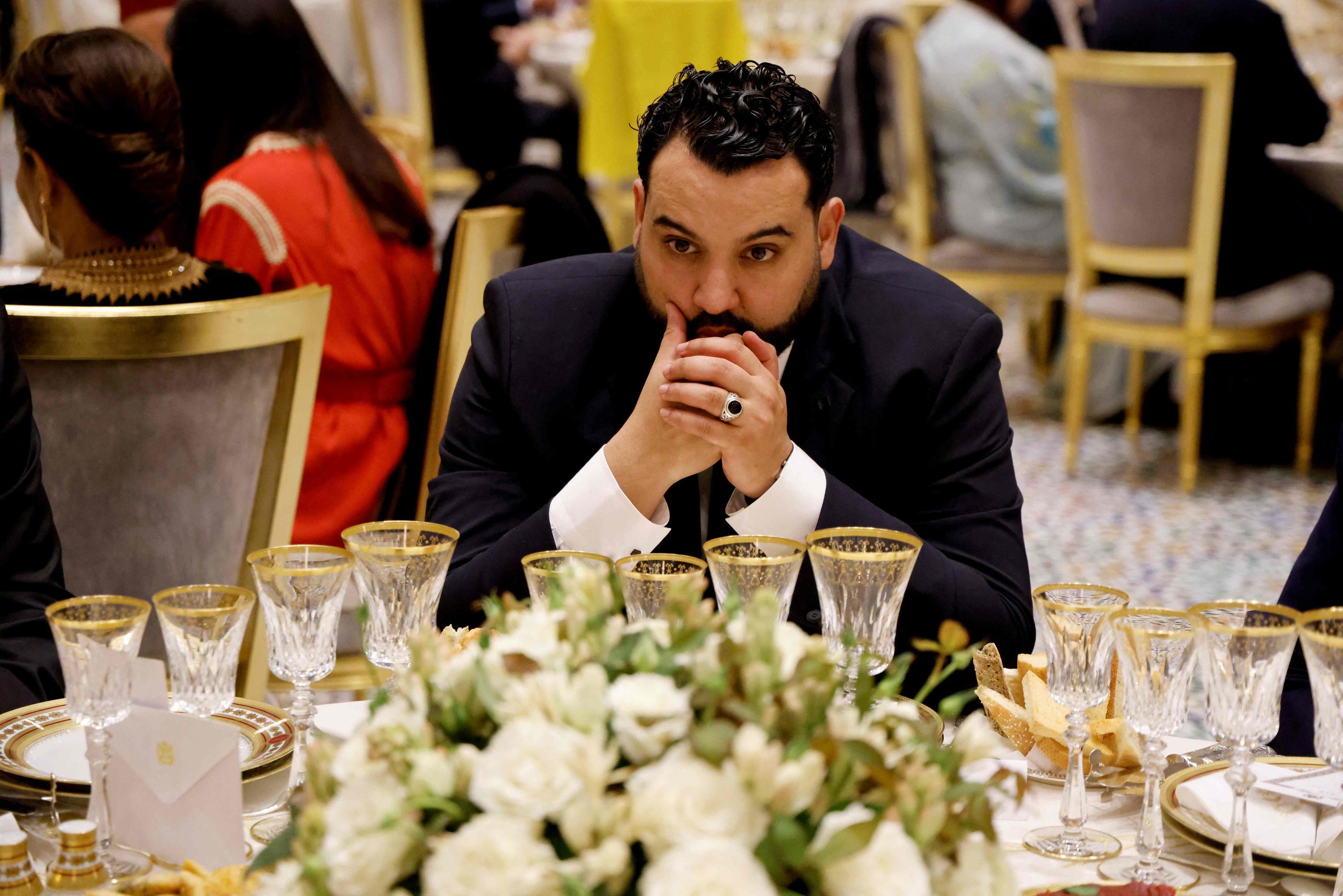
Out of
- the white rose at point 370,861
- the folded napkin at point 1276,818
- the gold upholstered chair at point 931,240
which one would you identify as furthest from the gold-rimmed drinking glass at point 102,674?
the gold upholstered chair at point 931,240

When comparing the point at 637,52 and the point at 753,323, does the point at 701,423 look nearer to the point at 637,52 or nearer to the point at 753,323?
the point at 753,323

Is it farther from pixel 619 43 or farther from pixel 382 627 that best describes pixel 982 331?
pixel 619 43

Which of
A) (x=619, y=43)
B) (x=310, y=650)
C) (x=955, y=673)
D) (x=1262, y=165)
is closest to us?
(x=310, y=650)

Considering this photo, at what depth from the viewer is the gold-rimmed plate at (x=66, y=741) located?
1403 millimetres

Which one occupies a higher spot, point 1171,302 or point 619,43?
point 619,43

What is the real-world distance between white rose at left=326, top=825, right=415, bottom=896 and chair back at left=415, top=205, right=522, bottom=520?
5.80ft

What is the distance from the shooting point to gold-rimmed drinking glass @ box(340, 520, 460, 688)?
4.49 ft

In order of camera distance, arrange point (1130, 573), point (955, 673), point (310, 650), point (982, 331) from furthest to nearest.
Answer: point (1130, 573), point (982, 331), point (955, 673), point (310, 650)

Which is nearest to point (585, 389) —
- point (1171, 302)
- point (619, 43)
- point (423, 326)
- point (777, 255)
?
point (777, 255)

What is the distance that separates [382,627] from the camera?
1.38 m

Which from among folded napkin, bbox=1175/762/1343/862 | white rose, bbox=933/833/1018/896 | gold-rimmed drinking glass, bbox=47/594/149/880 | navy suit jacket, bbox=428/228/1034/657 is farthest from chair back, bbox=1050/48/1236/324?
white rose, bbox=933/833/1018/896

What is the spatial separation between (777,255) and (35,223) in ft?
4.46

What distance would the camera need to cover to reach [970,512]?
1949 millimetres

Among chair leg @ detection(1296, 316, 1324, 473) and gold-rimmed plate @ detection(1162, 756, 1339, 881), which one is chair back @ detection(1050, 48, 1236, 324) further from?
gold-rimmed plate @ detection(1162, 756, 1339, 881)
